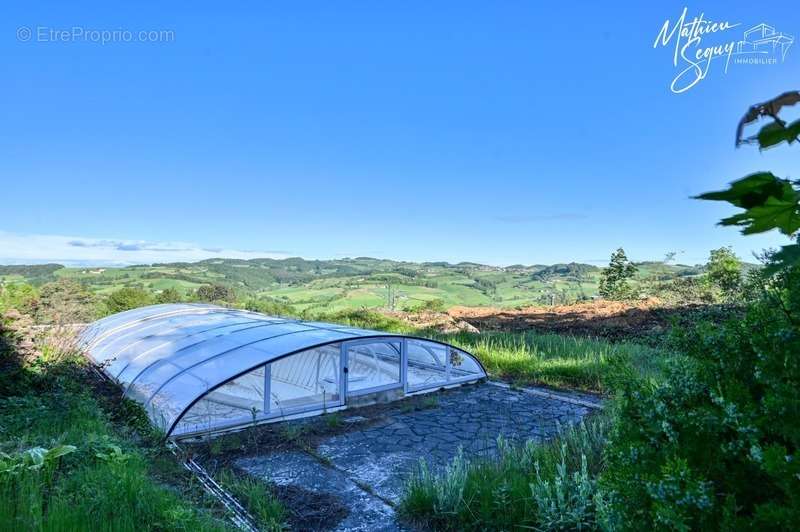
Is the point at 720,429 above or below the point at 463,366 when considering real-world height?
above

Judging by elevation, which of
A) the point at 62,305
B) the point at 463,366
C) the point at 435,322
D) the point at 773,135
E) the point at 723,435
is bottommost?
the point at 463,366

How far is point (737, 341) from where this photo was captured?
167cm

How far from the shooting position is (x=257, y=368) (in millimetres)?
6199

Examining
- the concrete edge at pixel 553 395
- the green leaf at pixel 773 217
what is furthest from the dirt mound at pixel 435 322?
the green leaf at pixel 773 217

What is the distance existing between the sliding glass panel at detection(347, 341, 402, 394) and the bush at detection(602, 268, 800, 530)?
6034 mm

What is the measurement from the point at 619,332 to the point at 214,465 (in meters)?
11.6

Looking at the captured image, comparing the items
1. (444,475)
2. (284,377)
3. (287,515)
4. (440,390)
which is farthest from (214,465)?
(440,390)

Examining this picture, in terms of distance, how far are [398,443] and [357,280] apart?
31.6 meters

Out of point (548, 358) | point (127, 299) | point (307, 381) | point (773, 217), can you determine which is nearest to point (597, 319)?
point (548, 358)

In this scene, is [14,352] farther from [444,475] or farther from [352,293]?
[352,293]

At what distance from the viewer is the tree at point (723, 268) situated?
17731mm

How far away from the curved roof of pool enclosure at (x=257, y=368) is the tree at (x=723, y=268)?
13.5 m

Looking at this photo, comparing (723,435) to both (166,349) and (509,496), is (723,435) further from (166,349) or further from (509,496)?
(166,349)

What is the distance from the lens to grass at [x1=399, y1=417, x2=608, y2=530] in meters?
3.33
